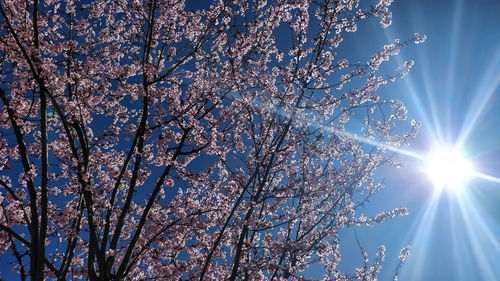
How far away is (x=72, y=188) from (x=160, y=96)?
277 centimetres

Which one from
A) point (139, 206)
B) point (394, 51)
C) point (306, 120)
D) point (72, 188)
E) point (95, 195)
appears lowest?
point (95, 195)

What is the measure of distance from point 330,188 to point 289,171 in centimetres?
109

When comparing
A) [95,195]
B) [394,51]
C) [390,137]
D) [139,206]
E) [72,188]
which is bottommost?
[95,195]

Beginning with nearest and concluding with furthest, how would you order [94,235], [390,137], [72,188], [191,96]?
[94,235] → [72,188] → [191,96] → [390,137]

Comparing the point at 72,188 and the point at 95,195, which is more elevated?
the point at 72,188

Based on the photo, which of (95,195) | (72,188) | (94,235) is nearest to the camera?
(94,235)

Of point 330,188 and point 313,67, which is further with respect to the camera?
point 330,188

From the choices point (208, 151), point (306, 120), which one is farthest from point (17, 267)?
point (306, 120)

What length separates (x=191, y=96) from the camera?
884 cm

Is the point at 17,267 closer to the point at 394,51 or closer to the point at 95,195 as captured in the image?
the point at 95,195

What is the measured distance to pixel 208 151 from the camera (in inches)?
337

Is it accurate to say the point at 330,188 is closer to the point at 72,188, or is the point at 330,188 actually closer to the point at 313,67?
the point at 313,67

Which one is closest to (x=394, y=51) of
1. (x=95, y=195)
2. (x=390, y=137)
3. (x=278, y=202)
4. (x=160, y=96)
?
(x=390, y=137)

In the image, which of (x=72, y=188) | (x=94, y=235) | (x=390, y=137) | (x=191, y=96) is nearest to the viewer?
(x=94, y=235)
